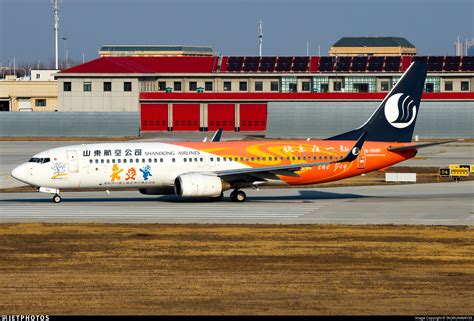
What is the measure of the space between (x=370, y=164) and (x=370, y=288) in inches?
1062

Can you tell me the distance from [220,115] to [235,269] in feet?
364

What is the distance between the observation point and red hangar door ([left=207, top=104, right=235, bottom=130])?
14250 centimetres

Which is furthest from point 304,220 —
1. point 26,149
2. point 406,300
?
point 26,149

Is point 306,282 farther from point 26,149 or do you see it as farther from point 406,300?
point 26,149

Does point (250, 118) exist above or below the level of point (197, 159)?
above

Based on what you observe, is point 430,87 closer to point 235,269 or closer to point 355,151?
point 355,151

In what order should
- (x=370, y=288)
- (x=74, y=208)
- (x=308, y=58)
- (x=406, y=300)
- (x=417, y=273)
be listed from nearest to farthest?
(x=406, y=300)
(x=370, y=288)
(x=417, y=273)
(x=74, y=208)
(x=308, y=58)

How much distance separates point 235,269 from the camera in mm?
32219

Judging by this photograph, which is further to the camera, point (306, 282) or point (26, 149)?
point (26, 149)

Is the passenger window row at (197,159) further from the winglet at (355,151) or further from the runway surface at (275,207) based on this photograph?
the runway surface at (275,207)

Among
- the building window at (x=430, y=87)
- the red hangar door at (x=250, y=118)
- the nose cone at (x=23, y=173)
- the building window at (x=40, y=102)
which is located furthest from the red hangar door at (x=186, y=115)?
the nose cone at (x=23, y=173)

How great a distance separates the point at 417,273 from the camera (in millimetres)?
31344

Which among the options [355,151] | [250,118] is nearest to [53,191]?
[355,151]

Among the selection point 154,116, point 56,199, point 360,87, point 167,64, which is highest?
point 167,64
